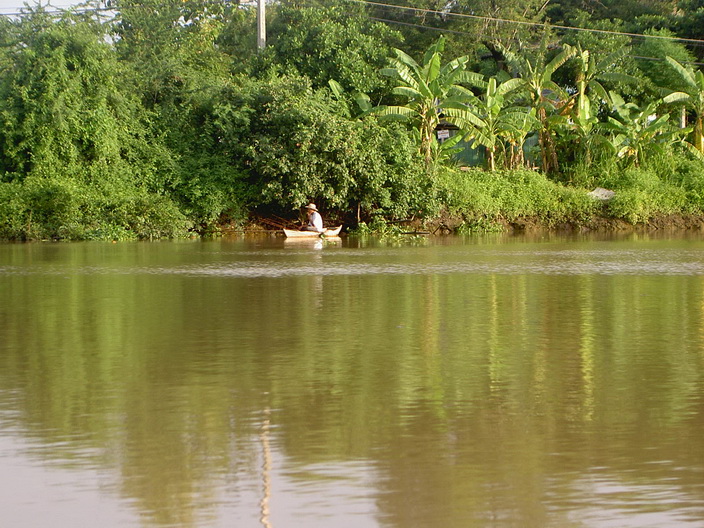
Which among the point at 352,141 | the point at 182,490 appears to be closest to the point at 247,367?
the point at 182,490

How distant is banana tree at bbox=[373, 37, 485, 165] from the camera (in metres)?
32.4

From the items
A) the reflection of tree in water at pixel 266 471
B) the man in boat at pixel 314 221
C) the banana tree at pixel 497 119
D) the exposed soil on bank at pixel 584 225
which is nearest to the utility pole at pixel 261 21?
the banana tree at pixel 497 119

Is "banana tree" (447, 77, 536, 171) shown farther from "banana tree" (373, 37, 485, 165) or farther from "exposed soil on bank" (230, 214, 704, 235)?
"exposed soil on bank" (230, 214, 704, 235)

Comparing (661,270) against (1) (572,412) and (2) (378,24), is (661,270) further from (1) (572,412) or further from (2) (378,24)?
(2) (378,24)

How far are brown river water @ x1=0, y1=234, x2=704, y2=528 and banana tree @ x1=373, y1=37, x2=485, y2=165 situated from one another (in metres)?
18.5

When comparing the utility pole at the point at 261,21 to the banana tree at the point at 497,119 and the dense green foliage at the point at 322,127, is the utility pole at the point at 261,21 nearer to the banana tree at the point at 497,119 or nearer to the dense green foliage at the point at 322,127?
the dense green foliage at the point at 322,127

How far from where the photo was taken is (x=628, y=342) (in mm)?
9477

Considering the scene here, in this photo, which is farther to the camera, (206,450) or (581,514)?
(206,450)

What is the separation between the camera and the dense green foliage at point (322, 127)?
30.1m

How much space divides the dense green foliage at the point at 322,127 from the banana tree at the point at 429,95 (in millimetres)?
74

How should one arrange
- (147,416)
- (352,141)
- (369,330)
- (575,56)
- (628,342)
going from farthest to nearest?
(575,56) < (352,141) < (369,330) < (628,342) < (147,416)

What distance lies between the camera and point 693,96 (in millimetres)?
38906

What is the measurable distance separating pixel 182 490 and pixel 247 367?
3.29 meters

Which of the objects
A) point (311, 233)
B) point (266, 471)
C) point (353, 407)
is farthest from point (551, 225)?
point (266, 471)
